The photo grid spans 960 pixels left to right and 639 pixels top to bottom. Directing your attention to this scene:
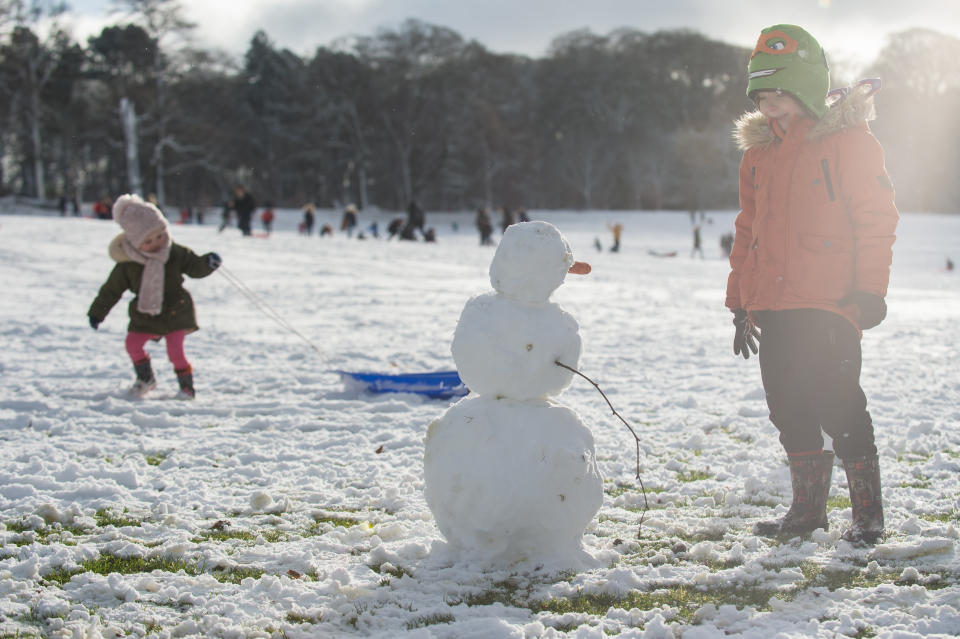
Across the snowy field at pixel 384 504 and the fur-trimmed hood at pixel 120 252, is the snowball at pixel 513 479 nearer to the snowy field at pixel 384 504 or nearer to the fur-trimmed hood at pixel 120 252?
the snowy field at pixel 384 504

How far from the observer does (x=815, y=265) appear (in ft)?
→ 9.71

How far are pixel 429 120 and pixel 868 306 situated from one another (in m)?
53.6

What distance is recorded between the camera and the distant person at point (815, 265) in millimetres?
2912

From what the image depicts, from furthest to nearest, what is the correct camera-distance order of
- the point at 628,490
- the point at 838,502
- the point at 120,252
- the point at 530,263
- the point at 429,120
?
the point at 429,120, the point at 120,252, the point at 628,490, the point at 838,502, the point at 530,263

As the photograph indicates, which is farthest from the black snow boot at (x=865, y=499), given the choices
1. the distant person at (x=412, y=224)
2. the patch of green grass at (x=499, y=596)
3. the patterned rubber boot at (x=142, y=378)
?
the distant person at (x=412, y=224)

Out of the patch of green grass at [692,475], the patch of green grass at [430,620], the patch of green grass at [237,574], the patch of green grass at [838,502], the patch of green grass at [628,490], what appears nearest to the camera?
the patch of green grass at [430,620]

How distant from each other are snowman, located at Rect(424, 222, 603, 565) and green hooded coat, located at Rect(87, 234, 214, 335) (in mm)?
3471

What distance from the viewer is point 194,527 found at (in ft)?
10.5

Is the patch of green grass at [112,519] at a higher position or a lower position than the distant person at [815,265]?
lower

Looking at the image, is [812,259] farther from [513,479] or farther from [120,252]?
[120,252]

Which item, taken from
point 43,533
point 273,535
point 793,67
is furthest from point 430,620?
point 793,67

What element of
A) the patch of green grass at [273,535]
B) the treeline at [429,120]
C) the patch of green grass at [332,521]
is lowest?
the patch of green grass at [332,521]

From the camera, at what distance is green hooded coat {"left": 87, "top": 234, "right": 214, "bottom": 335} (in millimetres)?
5707

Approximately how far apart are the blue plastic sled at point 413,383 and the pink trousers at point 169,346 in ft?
3.67
